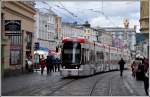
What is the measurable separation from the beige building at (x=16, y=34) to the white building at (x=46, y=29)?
60.5m

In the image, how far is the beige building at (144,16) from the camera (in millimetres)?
44375

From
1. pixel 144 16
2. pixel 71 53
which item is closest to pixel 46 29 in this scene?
pixel 144 16

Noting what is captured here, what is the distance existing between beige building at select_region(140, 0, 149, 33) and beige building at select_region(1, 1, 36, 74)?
417 inches

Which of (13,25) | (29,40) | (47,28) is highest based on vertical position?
(47,28)

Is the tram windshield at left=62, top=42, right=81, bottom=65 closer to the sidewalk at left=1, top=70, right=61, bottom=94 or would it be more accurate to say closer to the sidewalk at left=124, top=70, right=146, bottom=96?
the sidewalk at left=1, top=70, right=61, bottom=94

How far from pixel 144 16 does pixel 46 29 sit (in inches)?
2928

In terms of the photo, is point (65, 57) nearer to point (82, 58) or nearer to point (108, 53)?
point (82, 58)

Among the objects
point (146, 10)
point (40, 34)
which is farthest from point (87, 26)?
point (146, 10)

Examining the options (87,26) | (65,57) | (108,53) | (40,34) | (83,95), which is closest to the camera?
(83,95)

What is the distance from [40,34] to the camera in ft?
370

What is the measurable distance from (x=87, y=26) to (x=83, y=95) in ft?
375

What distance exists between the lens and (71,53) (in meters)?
38.2

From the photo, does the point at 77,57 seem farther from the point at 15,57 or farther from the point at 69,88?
the point at 69,88

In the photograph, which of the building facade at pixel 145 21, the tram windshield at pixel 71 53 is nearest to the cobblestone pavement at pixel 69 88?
the tram windshield at pixel 71 53
